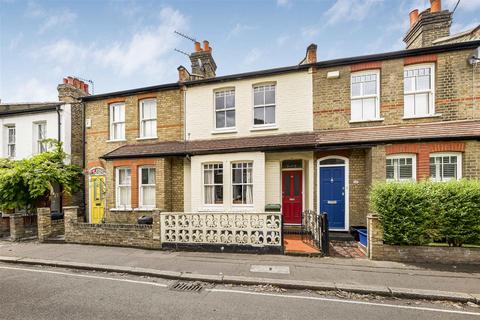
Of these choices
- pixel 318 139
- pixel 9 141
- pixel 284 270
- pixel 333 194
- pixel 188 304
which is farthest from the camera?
pixel 9 141

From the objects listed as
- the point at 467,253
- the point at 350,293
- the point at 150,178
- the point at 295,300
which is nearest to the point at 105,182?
the point at 150,178

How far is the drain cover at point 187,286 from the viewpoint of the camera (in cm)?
503

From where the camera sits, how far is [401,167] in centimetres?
845

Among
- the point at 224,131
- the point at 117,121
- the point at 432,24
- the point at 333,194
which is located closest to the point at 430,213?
the point at 333,194

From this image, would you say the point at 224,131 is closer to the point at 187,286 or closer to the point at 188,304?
the point at 187,286

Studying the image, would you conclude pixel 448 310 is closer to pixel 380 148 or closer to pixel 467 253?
pixel 467 253

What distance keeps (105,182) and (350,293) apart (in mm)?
11358

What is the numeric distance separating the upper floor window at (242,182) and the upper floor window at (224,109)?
2168 millimetres

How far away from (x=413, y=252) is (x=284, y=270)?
352 centimetres

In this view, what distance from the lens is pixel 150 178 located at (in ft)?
36.8

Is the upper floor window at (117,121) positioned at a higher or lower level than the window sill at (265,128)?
higher

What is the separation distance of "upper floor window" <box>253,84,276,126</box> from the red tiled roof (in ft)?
2.84

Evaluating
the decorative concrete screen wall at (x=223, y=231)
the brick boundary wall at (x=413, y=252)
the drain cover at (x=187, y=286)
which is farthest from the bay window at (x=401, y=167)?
the drain cover at (x=187, y=286)

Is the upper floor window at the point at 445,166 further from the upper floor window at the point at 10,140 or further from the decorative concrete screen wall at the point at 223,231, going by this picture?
the upper floor window at the point at 10,140
